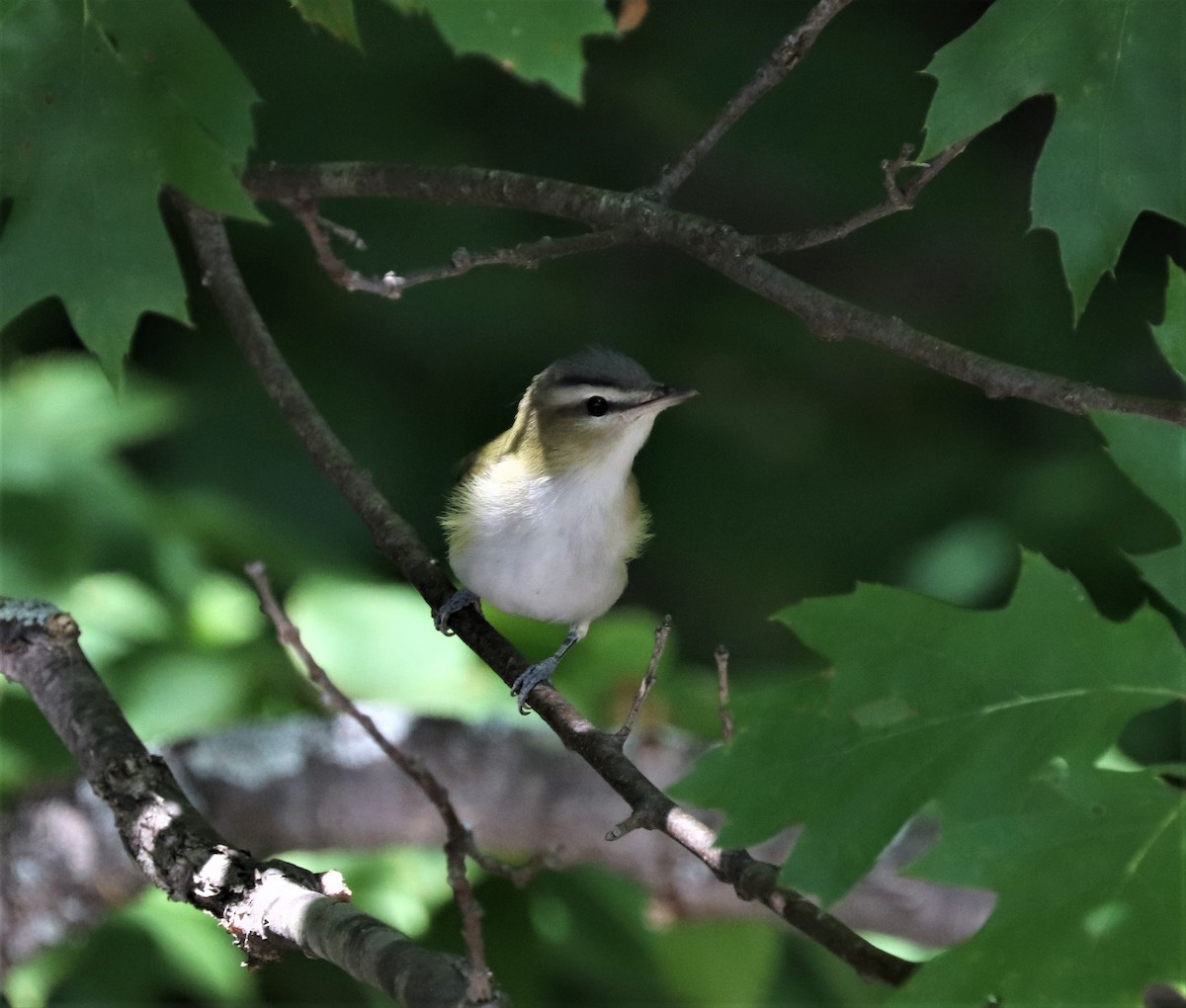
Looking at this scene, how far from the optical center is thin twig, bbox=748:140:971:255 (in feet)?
5.92

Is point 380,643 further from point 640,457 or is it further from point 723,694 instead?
point 640,457

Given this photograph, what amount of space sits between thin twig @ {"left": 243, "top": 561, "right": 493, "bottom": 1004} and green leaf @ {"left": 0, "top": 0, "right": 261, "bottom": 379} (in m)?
0.47

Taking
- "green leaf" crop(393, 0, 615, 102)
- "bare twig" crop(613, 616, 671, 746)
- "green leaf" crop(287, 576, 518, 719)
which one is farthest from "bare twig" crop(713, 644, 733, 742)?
"green leaf" crop(287, 576, 518, 719)

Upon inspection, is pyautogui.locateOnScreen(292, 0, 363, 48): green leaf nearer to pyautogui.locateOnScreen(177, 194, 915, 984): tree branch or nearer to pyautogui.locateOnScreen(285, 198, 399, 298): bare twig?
pyautogui.locateOnScreen(285, 198, 399, 298): bare twig

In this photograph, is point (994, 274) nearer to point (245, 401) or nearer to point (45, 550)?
point (245, 401)

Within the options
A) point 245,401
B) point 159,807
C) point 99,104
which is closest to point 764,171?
point 245,401

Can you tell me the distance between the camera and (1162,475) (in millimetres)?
1632

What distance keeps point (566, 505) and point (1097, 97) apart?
49.5 inches

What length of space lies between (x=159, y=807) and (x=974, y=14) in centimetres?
416

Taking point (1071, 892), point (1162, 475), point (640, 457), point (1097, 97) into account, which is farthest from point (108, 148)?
point (640, 457)

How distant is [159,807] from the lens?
5.84 feet

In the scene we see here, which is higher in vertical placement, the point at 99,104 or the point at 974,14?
the point at 99,104

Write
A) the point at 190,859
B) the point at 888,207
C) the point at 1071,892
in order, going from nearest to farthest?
the point at 1071,892
the point at 190,859
the point at 888,207

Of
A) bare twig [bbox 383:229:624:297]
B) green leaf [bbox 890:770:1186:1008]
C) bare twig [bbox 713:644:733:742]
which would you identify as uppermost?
bare twig [bbox 383:229:624:297]
